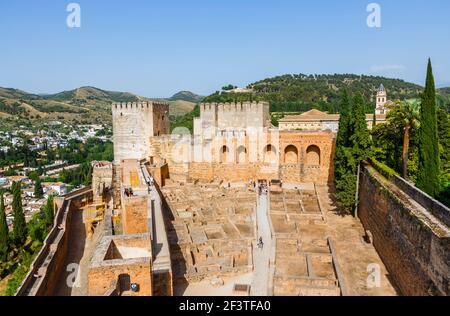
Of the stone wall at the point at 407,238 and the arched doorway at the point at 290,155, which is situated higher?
the arched doorway at the point at 290,155

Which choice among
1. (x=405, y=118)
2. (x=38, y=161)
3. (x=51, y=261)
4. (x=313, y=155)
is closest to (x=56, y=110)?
(x=38, y=161)

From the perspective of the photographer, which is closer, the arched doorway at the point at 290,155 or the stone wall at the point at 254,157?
the stone wall at the point at 254,157

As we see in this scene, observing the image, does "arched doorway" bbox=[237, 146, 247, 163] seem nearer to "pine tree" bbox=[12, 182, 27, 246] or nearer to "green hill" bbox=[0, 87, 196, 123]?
"pine tree" bbox=[12, 182, 27, 246]

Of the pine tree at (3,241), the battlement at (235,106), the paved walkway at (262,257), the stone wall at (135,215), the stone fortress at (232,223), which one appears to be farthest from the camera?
the pine tree at (3,241)

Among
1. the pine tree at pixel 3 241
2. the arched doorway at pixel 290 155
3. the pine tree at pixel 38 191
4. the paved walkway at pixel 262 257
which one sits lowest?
the pine tree at pixel 38 191

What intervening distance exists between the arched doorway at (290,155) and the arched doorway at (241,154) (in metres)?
2.50

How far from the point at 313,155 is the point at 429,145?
9.43 m

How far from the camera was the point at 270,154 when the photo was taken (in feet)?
75.9

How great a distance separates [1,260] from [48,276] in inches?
738

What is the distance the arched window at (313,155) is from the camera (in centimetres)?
2288

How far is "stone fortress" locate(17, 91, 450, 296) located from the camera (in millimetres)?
9773

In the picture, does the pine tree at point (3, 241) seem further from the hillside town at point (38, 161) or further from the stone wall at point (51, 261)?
the hillside town at point (38, 161)

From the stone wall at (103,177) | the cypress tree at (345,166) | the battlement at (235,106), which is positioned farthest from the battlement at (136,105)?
the cypress tree at (345,166)

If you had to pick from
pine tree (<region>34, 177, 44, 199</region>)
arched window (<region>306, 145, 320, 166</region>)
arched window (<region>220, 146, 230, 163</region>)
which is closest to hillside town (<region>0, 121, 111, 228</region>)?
pine tree (<region>34, 177, 44, 199</region>)
